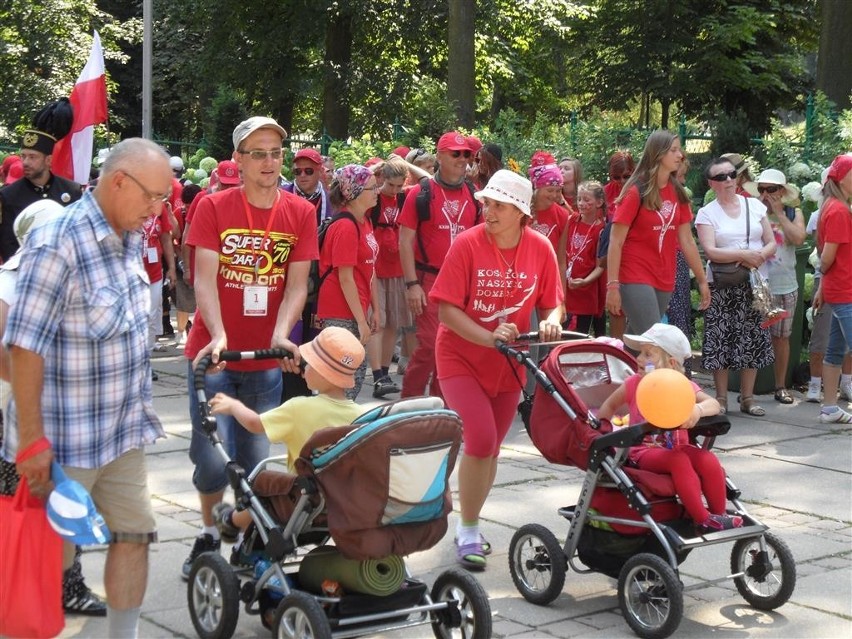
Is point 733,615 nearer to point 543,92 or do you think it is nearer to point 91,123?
point 91,123

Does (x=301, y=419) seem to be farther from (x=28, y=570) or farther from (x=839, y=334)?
(x=839, y=334)

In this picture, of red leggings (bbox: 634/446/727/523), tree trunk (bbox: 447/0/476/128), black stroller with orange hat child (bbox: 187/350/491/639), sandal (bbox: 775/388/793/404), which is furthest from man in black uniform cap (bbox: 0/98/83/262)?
tree trunk (bbox: 447/0/476/128)

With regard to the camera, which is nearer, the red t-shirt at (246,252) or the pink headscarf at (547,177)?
the red t-shirt at (246,252)

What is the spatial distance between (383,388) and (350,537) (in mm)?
6161

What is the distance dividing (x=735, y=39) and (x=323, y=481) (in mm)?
24786

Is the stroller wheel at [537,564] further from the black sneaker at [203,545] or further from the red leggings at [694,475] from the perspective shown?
the black sneaker at [203,545]

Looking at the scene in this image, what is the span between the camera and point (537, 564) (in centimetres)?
609

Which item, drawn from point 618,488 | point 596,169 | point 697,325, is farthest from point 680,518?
point 596,169

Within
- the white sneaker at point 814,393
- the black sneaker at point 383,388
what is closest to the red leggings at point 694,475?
the black sneaker at point 383,388

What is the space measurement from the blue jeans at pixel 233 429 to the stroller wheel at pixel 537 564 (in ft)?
4.19

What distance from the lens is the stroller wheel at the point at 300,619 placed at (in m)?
4.75

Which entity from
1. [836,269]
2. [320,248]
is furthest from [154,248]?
[836,269]

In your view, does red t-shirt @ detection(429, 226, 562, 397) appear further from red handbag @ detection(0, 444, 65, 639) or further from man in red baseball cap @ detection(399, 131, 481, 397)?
red handbag @ detection(0, 444, 65, 639)

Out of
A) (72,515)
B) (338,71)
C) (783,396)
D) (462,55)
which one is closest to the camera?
(72,515)
